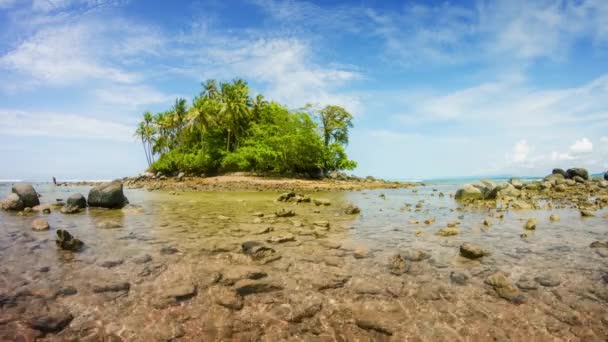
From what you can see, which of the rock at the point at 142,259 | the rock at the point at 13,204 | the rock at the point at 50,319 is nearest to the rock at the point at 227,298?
the rock at the point at 50,319

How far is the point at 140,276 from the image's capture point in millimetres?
4750

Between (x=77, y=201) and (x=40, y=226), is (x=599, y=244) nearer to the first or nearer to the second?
(x=40, y=226)

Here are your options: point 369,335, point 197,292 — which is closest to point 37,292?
point 197,292

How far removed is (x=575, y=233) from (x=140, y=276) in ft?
31.6

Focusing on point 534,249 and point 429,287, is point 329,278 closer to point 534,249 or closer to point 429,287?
point 429,287

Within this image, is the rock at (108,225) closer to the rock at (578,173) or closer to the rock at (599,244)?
the rock at (599,244)

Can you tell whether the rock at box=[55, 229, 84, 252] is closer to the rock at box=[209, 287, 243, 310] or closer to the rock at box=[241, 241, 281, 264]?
the rock at box=[241, 241, 281, 264]

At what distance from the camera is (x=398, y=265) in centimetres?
521

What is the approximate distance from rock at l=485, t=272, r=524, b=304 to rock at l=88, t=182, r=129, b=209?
46.3 feet

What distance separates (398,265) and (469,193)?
15.7 metres

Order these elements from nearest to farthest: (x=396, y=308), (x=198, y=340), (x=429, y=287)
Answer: (x=198, y=340) < (x=396, y=308) < (x=429, y=287)

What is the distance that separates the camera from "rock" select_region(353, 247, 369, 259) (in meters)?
5.90

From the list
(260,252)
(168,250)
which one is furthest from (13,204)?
(260,252)

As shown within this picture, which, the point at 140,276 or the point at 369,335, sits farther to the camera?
the point at 140,276
